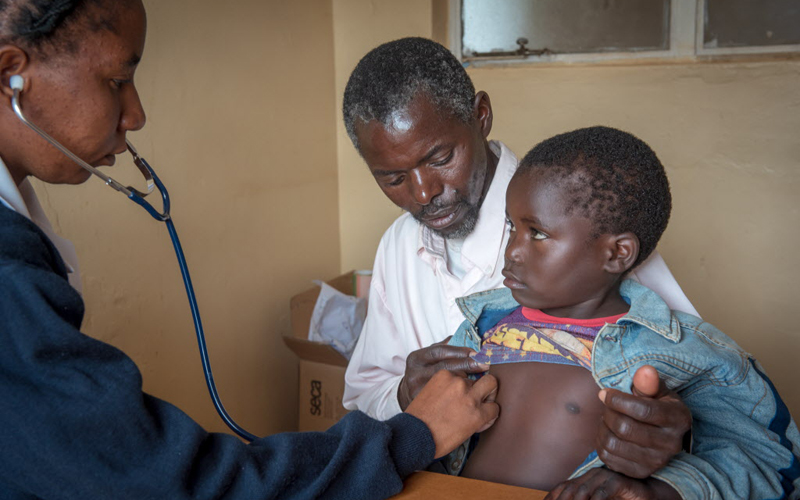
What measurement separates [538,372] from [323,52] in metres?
2.17

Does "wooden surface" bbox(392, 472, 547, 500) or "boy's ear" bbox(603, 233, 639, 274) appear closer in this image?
"wooden surface" bbox(392, 472, 547, 500)

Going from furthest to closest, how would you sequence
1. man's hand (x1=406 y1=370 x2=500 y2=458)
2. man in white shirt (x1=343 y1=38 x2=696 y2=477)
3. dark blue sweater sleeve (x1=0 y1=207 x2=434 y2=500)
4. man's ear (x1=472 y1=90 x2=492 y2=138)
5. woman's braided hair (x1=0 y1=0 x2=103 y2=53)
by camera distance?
man's ear (x1=472 y1=90 x2=492 y2=138) < man in white shirt (x1=343 y1=38 x2=696 y2=477) < man's hand (x1=406 y1=370 x2=500 y2=458) < woman's braided hair (x1=0 y1=0 x2=103 y2=53) < dark blue sweater sleeve (x1=0 y1=207 x2=434 y2=500)

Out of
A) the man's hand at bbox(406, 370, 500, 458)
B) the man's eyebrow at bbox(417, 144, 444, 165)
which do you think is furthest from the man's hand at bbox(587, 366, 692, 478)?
the man's eyebrow at bbox(417, 144, 444, 165)

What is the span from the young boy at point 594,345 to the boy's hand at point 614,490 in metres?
0.03

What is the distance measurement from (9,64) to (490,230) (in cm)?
109

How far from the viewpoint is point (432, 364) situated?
4.62ft

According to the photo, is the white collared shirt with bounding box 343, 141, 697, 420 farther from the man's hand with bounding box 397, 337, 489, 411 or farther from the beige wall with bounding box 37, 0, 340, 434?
the beige wall with bounding box 37, 0, 340, 434

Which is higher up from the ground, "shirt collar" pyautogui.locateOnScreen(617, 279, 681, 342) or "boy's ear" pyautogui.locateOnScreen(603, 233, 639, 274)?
"boy's ear" pyautogui.locateOnScreen(603, 233, 639, 274)

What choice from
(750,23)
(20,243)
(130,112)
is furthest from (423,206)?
(750,23)

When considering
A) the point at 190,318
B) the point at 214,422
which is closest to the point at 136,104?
the point at 190,318

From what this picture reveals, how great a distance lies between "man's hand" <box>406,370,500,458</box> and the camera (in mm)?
1157

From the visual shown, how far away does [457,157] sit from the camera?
1.63 meters

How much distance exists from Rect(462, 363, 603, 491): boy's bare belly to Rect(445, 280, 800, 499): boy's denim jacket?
72mm

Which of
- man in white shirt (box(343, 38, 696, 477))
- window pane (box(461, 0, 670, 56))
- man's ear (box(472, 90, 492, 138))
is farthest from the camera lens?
window pane (box(461, 0, 670, 56))
